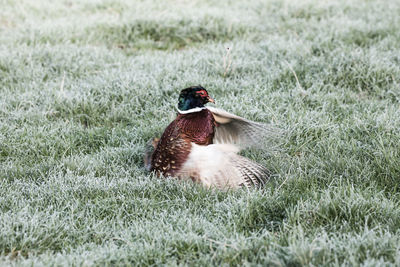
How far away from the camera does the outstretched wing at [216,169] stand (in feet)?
8.73

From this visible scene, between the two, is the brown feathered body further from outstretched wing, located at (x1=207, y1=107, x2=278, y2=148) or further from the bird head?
outstretched wing, located at (x1=207, y1=107, x2=278, y2=148)

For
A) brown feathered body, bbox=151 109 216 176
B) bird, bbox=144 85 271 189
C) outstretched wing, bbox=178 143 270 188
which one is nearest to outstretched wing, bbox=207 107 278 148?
bird, bbox=144 85 271 189

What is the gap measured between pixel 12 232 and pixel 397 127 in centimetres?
256

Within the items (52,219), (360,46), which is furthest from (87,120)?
(360,46)

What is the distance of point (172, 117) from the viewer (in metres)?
3.61

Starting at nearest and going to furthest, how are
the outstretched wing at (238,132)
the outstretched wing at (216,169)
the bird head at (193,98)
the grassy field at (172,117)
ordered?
1. the grassy field at (172,117)
2. the outstretched wing at (216,169)
3. the bird head at (193,98)
4. the outstretched wing at (238,132)

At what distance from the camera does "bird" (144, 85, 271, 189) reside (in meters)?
2.67

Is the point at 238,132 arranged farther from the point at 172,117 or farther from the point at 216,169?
the point at 172,117

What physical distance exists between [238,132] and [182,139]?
0.49 m

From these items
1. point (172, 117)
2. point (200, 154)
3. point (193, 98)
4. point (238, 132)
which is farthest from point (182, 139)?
point (172, 117)

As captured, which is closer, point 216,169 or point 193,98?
point 216,169

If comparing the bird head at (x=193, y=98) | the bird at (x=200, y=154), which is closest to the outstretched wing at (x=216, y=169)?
the bird at (x=200, y=154)

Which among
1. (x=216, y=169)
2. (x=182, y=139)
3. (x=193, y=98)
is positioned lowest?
(x=216, y=169)

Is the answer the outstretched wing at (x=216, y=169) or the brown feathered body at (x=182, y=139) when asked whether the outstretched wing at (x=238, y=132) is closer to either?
the brown feathered body at (x=182, y=139)
